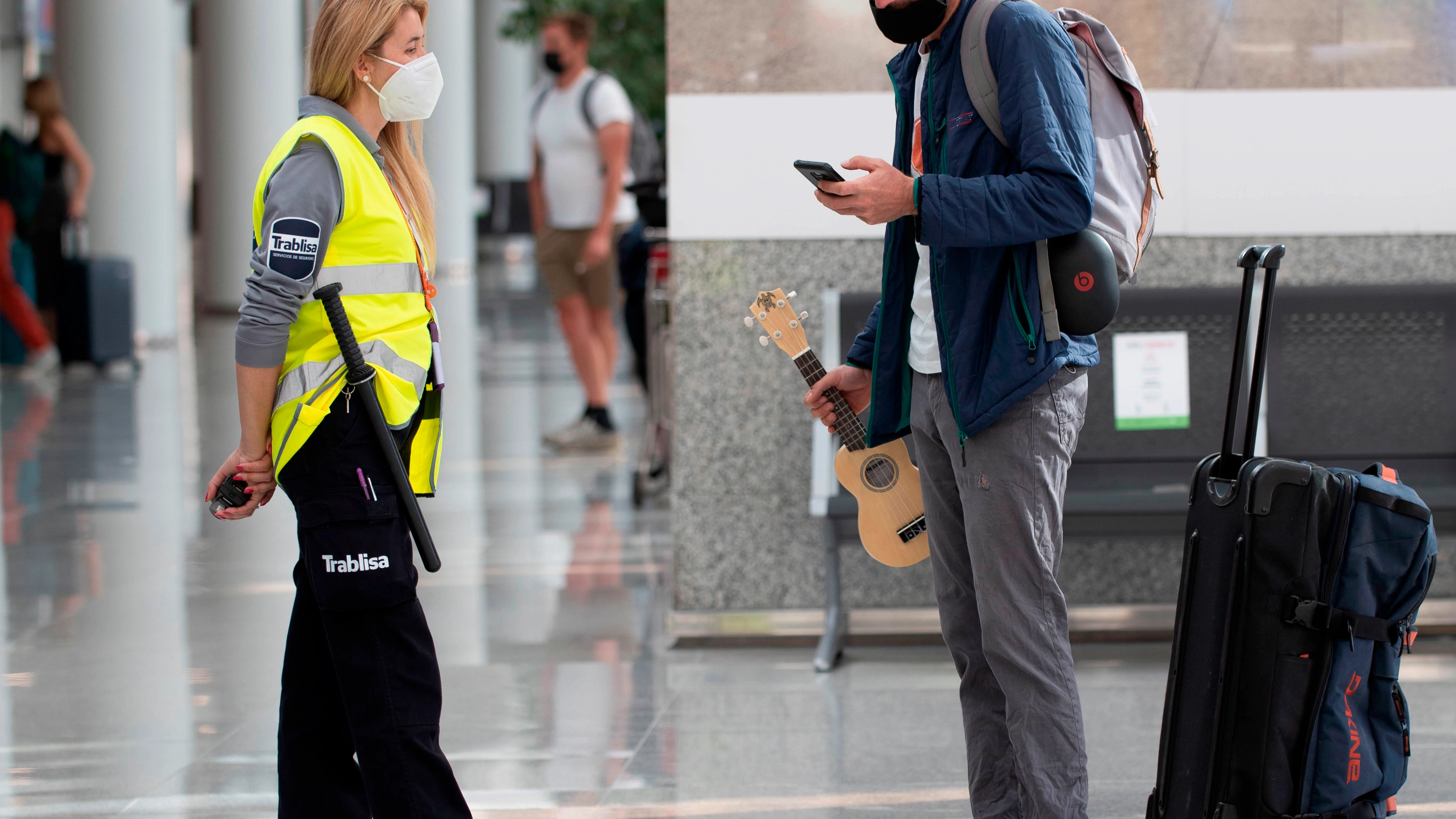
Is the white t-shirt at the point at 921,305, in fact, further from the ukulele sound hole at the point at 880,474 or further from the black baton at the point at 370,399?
the black baton at the point at 370,399

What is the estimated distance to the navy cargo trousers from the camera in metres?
2.62

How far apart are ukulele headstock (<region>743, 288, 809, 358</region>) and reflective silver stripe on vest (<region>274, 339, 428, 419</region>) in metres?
0.97

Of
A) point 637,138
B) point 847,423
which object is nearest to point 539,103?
point 637,138

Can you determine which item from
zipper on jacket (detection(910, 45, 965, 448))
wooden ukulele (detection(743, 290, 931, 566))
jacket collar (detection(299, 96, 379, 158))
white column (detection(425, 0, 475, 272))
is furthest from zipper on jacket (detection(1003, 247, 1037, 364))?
white column (detection(425, 0, 475, 272))

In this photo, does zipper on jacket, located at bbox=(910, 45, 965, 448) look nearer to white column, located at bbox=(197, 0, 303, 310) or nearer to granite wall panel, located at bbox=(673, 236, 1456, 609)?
granite wall panel, located at bbox=(673, 236, 1456, 609)

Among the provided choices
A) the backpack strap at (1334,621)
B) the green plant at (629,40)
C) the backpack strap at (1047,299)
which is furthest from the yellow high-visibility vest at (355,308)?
the green plant at (629,40)

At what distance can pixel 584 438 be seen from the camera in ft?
28.5

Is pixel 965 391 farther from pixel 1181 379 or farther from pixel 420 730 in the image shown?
pixel 1181 379

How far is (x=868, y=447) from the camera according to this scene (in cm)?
307

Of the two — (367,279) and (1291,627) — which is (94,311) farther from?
(1291,627)

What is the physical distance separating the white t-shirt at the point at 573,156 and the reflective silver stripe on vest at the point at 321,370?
555 cm

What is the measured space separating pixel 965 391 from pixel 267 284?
1137mm

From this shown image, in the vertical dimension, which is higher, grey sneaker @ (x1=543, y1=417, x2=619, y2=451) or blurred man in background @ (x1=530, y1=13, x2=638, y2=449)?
blurred man in background @ (x1=530, y1=13, x2=638, y2=449)

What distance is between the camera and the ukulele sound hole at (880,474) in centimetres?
338
